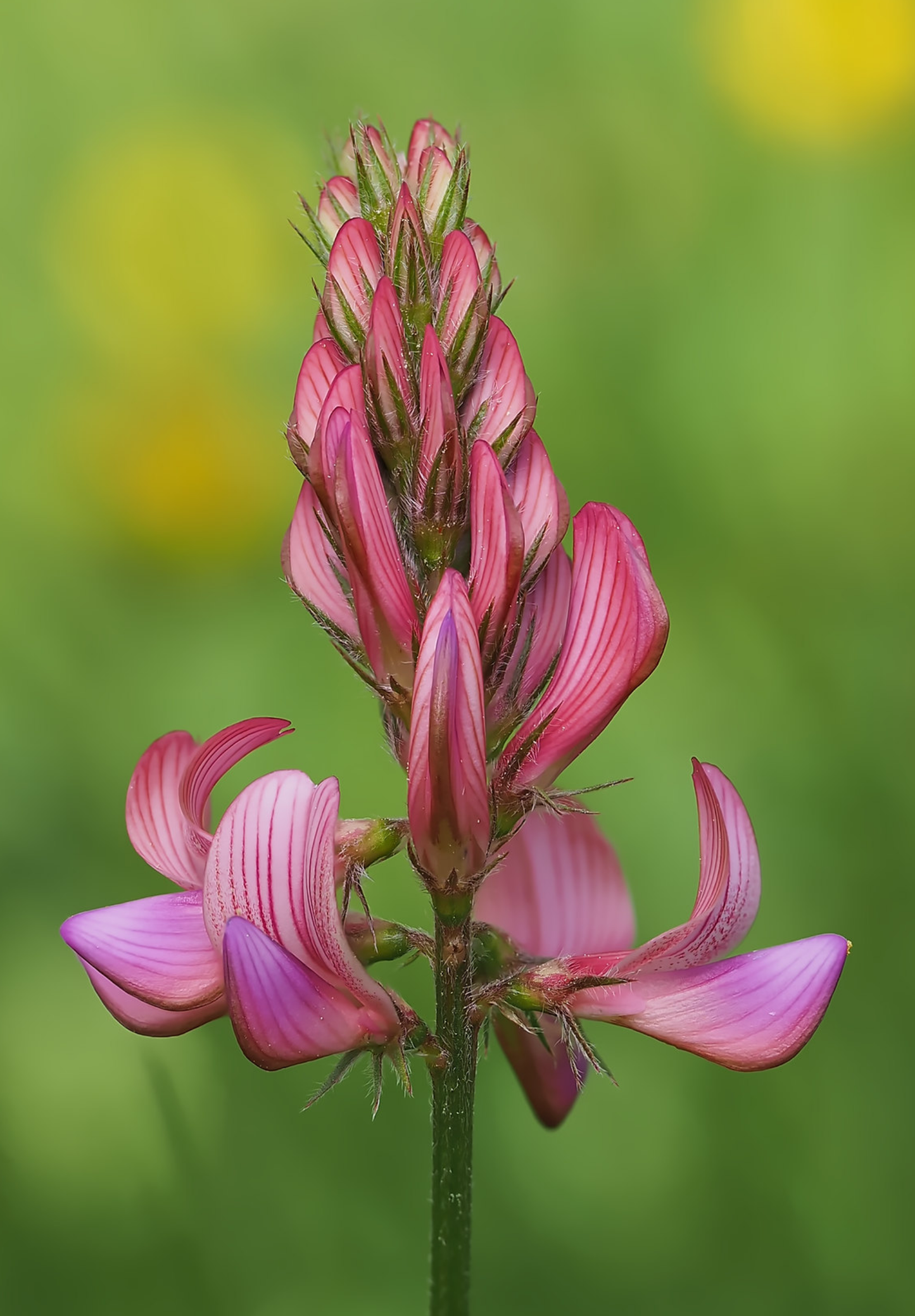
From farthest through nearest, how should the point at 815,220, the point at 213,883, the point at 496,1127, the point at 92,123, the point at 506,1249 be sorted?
the point at 92,123 < the point at 815,220 < the point at 496,1127 < the point at 506,1249 < the point at 213,883

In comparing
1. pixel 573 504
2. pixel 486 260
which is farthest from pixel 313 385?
pixel 573 504

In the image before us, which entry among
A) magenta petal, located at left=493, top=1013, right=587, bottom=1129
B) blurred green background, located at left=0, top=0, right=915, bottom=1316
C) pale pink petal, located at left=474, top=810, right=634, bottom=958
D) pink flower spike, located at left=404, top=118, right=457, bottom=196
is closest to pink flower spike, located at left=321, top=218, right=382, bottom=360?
pink flower spike, located at left=404, top=118, right=457, bottom=196

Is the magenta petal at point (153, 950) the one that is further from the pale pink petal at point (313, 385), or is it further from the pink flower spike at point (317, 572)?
the pale pink petal at point (313, 385)

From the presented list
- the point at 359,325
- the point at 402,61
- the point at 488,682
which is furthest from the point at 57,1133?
the point at 402,61

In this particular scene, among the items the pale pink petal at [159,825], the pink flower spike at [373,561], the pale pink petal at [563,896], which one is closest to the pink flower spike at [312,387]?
the pink flower spike at [373,561]

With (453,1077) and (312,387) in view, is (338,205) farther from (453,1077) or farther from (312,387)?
(453,1077)

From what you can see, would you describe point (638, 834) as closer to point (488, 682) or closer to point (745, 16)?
point (488, 682)
